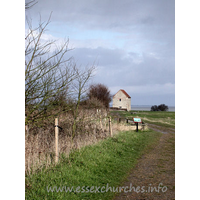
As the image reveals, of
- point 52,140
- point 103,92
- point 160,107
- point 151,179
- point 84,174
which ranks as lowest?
point 151,179

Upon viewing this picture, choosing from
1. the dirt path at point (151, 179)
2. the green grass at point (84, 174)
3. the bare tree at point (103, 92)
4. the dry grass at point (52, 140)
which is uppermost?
the bare tree at point (103, 92)

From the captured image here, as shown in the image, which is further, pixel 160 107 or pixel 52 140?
pixel 160 107

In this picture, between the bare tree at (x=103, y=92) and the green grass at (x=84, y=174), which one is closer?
the green grass at (x=84, y=174)

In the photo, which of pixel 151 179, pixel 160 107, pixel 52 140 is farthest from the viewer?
pixel 160 107

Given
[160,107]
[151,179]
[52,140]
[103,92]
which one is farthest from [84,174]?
[160,107]

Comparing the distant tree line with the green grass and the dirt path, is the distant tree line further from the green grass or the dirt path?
the green grass

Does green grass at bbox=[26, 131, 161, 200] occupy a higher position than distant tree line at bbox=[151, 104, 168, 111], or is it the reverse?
distant tree line at bbox=[151, 104, 168, 111]

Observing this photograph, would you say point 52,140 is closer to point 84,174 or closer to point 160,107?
point 84,174

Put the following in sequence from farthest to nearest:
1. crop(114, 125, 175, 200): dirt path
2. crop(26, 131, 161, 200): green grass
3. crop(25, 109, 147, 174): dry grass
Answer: crop(25, 109, 147, 174): dry grass
crop(114, 125, 175, 200): dirt path
crop(26, 131, 161, 200): green grass

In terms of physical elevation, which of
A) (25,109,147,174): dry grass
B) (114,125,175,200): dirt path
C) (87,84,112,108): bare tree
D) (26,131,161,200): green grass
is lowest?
(114,125,175,200): dirt path

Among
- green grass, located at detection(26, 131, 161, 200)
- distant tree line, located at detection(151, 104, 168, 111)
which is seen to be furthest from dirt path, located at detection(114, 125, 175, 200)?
distant tree line, located at detection(151, 104, 168, 111)

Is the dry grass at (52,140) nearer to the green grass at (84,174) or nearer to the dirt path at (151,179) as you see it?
the green grass at (84,174)

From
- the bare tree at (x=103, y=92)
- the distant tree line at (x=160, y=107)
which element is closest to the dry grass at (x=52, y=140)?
the bare tree at (x=103, y=92)
